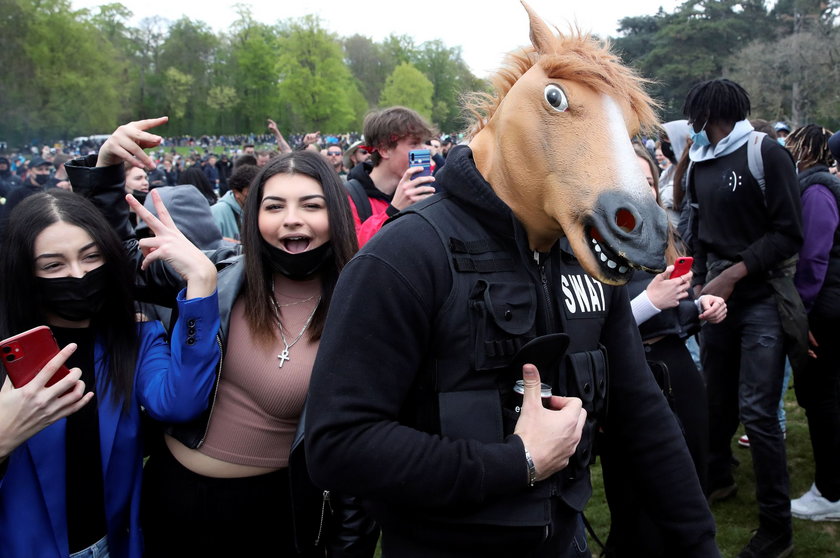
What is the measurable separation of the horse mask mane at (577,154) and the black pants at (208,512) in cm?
138

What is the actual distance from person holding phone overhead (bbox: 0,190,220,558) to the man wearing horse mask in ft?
2.82

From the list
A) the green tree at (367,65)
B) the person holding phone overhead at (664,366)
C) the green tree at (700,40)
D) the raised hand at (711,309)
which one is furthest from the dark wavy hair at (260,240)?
the green tree at (367,65)

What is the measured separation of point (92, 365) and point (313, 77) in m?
52.6

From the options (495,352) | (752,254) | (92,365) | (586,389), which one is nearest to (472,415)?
(495,352)

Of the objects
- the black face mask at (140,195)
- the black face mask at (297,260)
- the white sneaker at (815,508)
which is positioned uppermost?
the black face mask at (297,260)

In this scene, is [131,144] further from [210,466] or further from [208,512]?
[208,512]

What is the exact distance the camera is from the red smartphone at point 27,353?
1.61 m

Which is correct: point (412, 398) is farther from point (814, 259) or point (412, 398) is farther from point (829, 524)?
point (829, 524)

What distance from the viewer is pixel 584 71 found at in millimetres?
1389

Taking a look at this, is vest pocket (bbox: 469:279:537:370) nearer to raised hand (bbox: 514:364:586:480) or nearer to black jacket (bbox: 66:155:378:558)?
raised hand (bbox: 514:364:586:480)

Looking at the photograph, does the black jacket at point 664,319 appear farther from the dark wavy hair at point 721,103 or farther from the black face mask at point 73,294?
the black face mask at point 73,294

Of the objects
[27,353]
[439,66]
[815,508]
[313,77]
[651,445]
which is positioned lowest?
[815,508]

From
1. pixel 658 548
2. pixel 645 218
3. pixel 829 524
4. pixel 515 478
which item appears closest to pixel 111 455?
pixel 515 478

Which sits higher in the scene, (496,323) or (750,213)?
(496,323)
